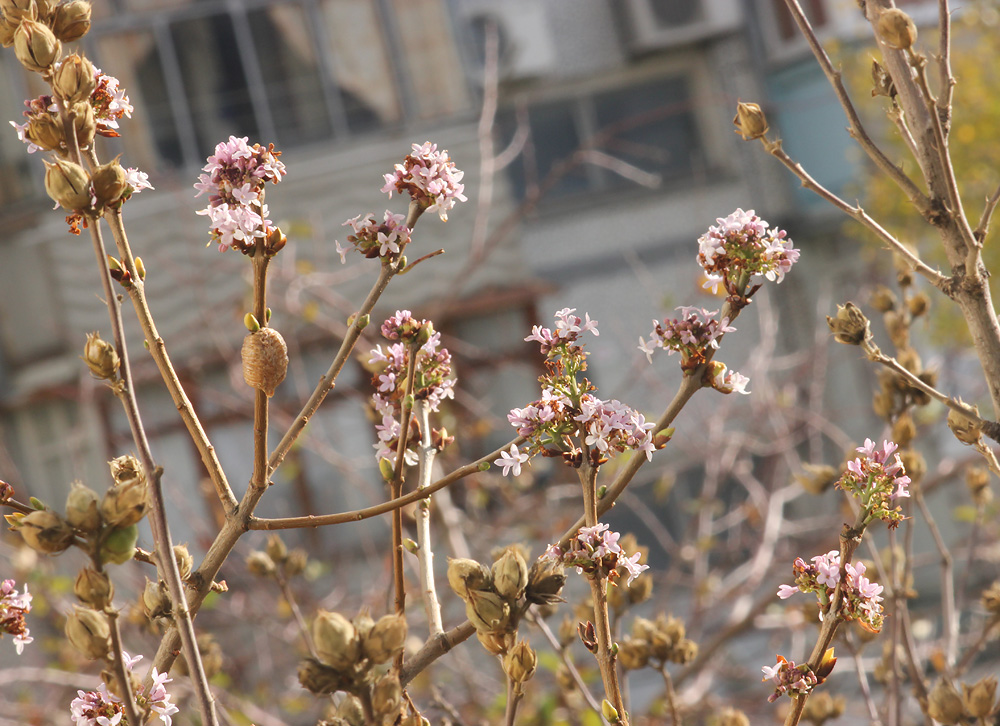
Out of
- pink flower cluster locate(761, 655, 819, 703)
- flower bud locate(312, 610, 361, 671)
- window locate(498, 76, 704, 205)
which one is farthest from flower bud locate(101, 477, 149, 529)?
window locate(498, 76, 704, 205)

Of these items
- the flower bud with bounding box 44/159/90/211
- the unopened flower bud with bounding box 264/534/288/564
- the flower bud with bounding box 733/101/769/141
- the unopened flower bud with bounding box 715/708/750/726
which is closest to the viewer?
the flower bud with bounding box 44/159/90/211

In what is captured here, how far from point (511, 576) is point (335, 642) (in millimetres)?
130

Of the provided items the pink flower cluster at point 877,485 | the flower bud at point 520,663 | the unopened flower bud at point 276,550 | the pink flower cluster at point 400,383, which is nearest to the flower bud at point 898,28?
the pink flower cluster at point 877,485

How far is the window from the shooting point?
8.02 meters

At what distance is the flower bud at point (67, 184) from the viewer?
2.21 feet

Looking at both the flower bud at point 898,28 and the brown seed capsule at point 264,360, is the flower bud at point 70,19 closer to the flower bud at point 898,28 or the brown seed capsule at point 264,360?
the brown seed capsule at point 264,360

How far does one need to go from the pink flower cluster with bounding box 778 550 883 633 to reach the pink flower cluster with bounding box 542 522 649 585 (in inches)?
6.1

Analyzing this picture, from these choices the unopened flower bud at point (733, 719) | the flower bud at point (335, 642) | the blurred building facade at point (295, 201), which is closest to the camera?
the flower bud at point (335, 642)

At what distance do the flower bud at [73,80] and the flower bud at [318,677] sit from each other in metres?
0.45

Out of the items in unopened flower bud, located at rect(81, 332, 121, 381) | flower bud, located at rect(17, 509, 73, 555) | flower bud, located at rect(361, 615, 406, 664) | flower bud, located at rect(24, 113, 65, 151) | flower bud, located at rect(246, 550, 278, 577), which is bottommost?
flower bud, located at rect(246, 550, 278, 577)

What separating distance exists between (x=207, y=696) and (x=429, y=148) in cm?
47

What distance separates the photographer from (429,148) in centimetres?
82

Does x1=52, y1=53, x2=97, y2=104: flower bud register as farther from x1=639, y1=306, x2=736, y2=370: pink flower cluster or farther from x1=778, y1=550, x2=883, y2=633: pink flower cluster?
x1=778, y1=550, x2=883, y2=633: pink flower cluster

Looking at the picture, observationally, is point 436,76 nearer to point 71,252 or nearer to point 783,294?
point 71,252
